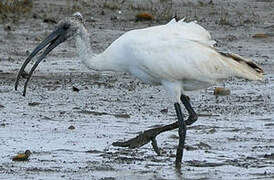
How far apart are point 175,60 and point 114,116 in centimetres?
211

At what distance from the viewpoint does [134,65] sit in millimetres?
10359

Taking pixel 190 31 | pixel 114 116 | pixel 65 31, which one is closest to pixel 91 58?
pixel 65 31

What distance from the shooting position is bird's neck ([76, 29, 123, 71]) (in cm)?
1051

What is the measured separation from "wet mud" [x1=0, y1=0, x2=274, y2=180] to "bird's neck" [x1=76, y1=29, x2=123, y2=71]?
2.52 feet

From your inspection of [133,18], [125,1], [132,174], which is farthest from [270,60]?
[132,174]

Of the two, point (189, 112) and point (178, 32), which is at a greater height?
point (178, 32)

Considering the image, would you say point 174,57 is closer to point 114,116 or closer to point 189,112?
point 189,112

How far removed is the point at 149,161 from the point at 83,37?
5.24 ft

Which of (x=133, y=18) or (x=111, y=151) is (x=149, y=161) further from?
(x=133, y=18)

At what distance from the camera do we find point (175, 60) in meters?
10.4

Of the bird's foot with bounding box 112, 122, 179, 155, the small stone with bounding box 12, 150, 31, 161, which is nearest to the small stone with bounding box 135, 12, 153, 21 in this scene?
the bird's foot with bounding box 112, 122, 179, 155

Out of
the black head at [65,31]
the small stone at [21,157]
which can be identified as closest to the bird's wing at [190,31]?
the black head at [65,31]

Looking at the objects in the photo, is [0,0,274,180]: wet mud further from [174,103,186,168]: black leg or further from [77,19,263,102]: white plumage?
[77,19,263,102]: white plumage

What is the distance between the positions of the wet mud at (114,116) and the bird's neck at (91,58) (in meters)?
0.77
